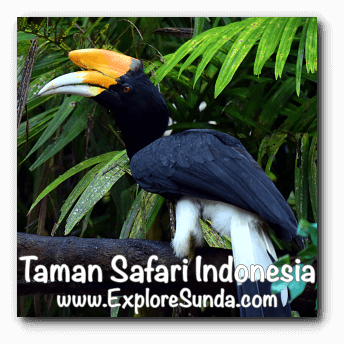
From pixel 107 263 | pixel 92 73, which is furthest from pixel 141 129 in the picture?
pixel 107 263

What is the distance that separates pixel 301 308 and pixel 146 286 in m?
0.47

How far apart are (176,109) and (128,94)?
41 centimetres

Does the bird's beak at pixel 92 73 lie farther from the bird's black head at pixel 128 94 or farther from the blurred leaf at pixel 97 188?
the blurred leaf at pixel 97 188

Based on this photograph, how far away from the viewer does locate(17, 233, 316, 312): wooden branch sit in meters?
1.24

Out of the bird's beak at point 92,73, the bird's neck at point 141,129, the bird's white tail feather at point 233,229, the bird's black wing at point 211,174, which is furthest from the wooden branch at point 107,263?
the bird's beak at point 92,73

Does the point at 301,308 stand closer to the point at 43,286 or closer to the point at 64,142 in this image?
the point at 43,286

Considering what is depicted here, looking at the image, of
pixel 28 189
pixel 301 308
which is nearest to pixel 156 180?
pixel 301 308

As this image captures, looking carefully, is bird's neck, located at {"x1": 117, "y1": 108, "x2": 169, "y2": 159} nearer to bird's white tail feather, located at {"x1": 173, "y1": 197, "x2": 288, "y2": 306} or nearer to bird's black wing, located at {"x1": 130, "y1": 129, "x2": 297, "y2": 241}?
bird's black wing, located at {"x1": 130, "y1": 129, "x2": 297, "y2": 241}

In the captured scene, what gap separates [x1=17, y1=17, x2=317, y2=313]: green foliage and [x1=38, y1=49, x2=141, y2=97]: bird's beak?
0.14 m

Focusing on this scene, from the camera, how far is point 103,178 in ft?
5.02

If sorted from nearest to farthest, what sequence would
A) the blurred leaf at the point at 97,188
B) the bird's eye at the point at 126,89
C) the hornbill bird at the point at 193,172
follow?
the hornbill bird at the point at 193,172, the blurred leaf at the point at 97,188, the bird's eye at the point at 126,89

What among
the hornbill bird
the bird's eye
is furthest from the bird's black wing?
the bird's eye

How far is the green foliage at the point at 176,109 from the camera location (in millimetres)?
1470

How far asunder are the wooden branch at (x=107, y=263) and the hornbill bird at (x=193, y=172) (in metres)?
0.08
